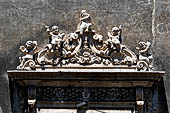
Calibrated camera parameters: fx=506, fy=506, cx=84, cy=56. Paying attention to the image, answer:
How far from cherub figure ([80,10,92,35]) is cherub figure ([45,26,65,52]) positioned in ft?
1.58

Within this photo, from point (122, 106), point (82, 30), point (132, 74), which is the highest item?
point (82, 30)

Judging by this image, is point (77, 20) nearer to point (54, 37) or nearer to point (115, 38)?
point (54, 37)

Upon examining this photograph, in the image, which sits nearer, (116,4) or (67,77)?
(67,77)

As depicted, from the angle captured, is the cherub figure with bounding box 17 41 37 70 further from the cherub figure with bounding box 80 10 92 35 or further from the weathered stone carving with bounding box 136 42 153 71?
the weathered stone carving with bounding box 136 42 153 71

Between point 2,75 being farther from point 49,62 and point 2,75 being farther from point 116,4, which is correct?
point 116,4

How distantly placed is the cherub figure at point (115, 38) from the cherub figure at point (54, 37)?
42.9 inches

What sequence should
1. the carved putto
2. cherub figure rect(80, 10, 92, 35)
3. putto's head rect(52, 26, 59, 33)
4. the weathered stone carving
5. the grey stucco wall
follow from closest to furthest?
the weathered stone carving
the carved putto
cherub figure rect(80, 10, 92, 35)
putto's head rect(52, 26, 59, 33)
the grey stucco wall

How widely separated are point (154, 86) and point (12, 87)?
3.17 metres

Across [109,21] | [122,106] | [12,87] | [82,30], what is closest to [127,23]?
[109,21]

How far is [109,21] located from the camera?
464 inches

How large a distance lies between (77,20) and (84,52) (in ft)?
3.05

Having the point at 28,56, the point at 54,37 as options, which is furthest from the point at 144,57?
the point at 28,56

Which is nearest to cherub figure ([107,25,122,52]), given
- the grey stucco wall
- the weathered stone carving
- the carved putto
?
the carved putto

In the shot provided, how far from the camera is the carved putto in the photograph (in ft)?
36.6
